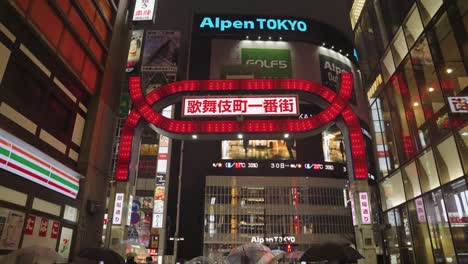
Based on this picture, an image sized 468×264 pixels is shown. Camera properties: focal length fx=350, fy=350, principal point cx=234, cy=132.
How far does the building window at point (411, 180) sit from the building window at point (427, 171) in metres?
0.47

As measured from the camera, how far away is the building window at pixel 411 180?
15242 millimetres

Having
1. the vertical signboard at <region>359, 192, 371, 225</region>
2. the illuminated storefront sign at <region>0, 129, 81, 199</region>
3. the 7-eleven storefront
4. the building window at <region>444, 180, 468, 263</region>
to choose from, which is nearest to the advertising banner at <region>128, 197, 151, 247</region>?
the 7-eleven storefront

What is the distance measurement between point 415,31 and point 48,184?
15.2 meters

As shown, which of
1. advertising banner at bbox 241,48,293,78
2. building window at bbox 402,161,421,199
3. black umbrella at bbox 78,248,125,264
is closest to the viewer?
black umbrella at bbox 78,248,125,264

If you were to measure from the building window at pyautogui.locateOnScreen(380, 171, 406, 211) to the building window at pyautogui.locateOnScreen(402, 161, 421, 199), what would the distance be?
541 millimetres

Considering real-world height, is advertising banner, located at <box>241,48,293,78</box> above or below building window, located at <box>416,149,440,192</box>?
above

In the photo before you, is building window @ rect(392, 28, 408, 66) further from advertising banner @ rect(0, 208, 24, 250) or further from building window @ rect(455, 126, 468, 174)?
advertising banner @ rect(0, 208, 24, 250)

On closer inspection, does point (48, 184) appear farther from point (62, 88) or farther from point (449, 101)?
point (449, 101)

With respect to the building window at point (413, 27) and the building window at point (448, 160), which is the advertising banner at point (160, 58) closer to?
the building window at point (413, 27)

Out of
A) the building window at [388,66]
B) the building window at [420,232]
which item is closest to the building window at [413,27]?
the building window at [388,66]

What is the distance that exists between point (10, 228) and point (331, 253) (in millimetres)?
8642

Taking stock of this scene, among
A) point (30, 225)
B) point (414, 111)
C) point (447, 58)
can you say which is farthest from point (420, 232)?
point (30, 225)

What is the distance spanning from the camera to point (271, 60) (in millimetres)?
76000

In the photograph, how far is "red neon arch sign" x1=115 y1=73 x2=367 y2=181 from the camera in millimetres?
15484
